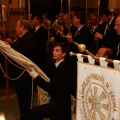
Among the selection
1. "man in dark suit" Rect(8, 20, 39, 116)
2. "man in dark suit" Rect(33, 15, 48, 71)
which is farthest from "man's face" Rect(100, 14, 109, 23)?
"man in dark suit" Rect(8, 20, 39, 116)

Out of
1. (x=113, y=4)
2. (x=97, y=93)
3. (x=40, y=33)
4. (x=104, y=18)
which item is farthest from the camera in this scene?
(x=113, y=4)

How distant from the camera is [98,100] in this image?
2.14 m

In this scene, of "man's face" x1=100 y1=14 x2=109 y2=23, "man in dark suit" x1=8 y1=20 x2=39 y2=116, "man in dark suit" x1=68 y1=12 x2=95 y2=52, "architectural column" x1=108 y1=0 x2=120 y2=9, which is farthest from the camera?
"architectural column" x1=108 y1=0 x2=120 y2=9

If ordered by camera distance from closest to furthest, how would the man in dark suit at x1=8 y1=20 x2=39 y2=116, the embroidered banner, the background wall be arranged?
the embroidered banner → the man in dark suit at x1=8 y1=20 x2=39 y2=116 → the background wall

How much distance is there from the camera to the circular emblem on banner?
2057mm

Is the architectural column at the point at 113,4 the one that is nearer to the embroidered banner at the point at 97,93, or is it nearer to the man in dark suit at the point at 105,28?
the man in dark suit at the point at 105,28

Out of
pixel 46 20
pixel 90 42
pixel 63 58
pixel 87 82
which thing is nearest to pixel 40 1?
pixel 46 20

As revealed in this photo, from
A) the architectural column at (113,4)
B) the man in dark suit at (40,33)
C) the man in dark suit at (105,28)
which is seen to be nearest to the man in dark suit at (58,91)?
the man in dark suit at (105,28)

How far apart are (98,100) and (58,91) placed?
2.18 ft

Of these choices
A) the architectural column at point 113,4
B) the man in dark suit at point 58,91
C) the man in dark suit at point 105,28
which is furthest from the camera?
the architectural column at point 113,4

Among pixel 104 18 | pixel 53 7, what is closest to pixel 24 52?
pixel 104 18

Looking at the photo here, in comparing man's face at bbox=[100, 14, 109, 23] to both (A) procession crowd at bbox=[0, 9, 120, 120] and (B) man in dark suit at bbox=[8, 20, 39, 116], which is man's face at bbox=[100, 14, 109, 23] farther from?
(B) man in dark suit at bbox=[8, 20, 39, 116]

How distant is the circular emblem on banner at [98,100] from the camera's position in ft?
6.75

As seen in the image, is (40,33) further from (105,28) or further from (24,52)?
(24,52)
